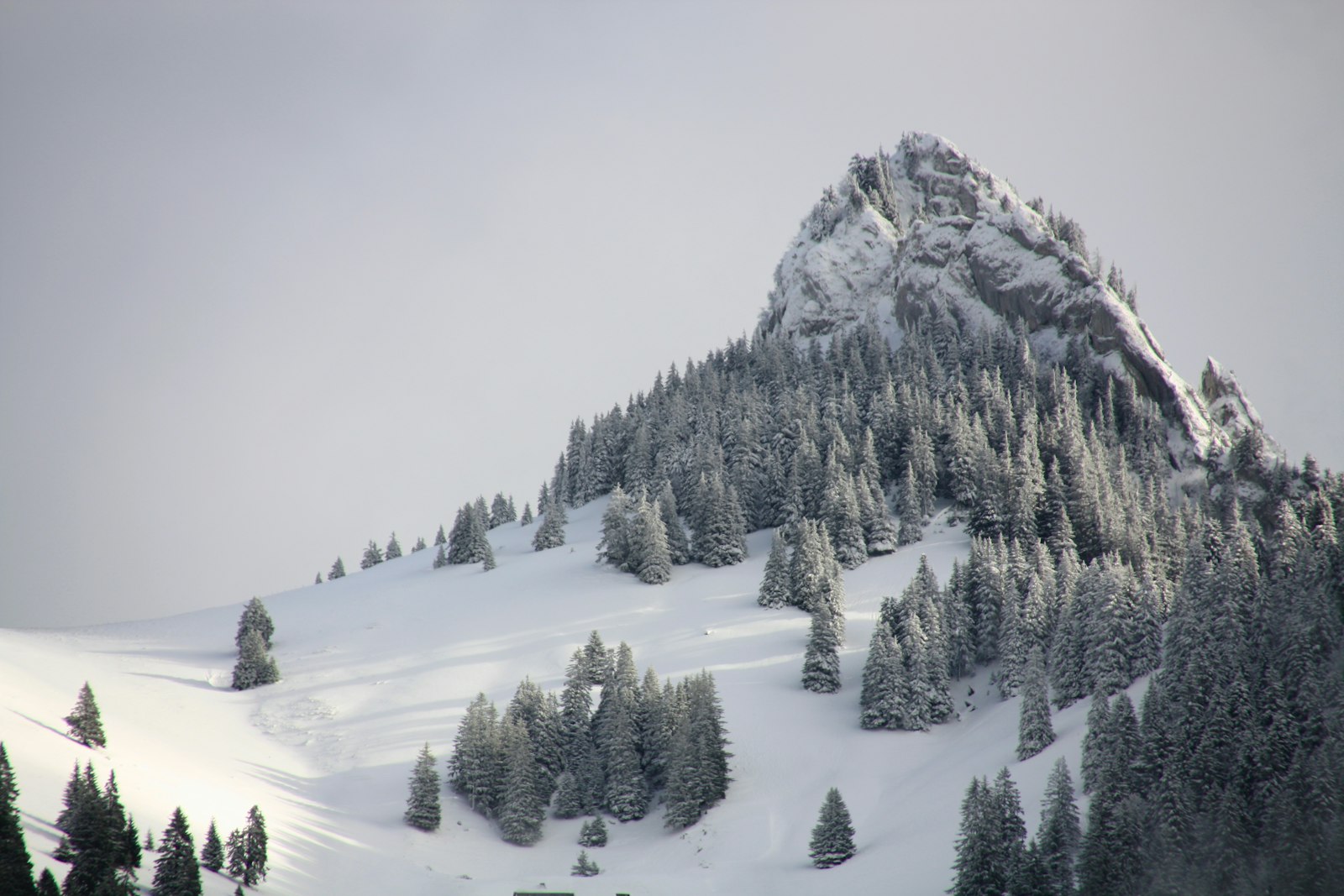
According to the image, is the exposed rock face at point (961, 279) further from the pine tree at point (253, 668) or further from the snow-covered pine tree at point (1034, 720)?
the pine tree at point (253, 668)

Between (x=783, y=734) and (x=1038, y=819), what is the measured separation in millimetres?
20777

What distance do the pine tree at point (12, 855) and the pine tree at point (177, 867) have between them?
5016mm

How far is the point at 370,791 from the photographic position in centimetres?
6353

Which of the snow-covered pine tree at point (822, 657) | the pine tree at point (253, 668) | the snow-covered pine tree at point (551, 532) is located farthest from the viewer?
the snow-covered pine tree at point (551, 532)

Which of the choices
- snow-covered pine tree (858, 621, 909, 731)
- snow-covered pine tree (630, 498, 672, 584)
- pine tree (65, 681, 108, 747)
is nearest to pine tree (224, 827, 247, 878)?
pine tree (65, 681, 108, 747)

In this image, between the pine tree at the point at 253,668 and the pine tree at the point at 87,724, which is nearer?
the pine tree at the point at 87,724

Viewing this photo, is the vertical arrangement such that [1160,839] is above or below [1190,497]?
below

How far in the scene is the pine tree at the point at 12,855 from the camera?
112 feet

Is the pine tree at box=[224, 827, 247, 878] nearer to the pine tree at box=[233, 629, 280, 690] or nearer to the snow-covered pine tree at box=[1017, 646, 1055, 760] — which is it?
the pine tree at box=[233, 629, 280, 690]

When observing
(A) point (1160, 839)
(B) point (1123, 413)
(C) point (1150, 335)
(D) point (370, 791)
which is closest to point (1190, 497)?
(B) point (1123, 413)

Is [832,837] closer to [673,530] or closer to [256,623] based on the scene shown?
[673,530]

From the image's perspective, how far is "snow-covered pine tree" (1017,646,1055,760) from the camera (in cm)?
5584

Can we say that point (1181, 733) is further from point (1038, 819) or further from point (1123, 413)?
point (1123, 413)

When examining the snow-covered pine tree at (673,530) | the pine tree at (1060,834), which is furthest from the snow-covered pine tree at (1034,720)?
the snow-covered pine tree at (673,530)
